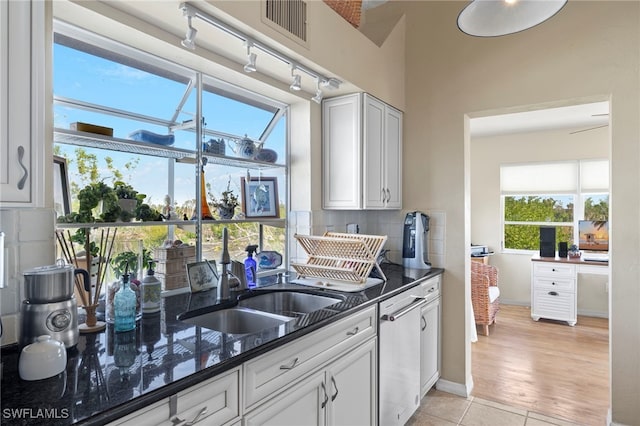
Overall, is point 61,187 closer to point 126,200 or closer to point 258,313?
point 126,200

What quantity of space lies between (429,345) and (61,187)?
8.28 ft

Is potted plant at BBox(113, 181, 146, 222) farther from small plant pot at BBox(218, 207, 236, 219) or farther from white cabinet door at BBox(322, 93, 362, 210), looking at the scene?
white cabinet door at BBox(322, 93, 362, 210)

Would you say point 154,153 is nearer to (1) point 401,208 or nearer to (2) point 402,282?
(2) point 402,282

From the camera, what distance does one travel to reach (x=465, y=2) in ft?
9.60

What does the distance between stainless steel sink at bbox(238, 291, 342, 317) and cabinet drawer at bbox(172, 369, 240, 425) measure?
34.5 inches

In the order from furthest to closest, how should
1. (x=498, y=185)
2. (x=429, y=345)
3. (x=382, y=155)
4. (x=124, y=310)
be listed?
(x=498, y=185) → (x=382, y=155) → (x=429, y=345) → (x=124, y=310)

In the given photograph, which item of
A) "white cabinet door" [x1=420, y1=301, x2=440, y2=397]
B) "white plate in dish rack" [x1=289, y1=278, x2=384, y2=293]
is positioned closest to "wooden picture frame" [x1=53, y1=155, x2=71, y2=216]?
"white plate in dish rack" [x1=289, y1=278, x2=384, y2=293]

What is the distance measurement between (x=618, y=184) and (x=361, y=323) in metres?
1.88

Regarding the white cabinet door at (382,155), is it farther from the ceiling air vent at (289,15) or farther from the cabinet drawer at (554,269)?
the cabinet drawer at (554,269)

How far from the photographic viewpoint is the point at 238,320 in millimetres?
1834

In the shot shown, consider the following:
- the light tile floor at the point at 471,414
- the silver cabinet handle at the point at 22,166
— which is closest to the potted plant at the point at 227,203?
the silver cabinet handle at the point at 22,166

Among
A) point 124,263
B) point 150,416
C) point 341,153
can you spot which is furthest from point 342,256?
point 150,416

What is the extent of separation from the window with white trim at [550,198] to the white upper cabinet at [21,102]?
6162 millimetres

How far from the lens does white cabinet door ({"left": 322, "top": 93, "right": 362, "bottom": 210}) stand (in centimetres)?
266
